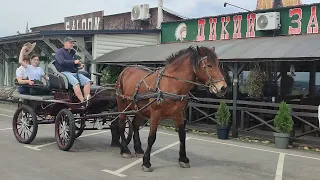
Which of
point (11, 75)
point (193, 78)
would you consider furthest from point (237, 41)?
point (11, 75)

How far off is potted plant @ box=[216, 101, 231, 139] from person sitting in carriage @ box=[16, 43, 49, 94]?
212 inches

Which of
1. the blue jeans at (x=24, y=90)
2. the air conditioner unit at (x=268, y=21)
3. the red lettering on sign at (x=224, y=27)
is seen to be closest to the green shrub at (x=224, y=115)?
the air conditioner unit at (x=268, y=21)

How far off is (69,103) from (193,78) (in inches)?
116

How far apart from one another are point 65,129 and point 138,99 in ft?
6.08

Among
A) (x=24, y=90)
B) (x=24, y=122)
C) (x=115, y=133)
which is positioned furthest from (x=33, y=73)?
(x=115, y=133)

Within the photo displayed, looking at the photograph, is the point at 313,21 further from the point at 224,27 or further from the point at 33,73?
the point at 33,73

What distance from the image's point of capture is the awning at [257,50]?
10.0 m

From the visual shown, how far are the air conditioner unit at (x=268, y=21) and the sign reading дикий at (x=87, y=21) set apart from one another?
35.5 feet

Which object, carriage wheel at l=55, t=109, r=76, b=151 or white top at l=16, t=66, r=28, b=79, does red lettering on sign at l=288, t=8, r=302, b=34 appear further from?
white top at l=16, t=66, r=28, b=79

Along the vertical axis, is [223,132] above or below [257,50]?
below

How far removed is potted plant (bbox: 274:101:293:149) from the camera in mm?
9969

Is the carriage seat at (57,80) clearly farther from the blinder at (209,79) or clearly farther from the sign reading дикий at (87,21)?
the sign reading дикий at (87,21)

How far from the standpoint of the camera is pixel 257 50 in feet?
36.8

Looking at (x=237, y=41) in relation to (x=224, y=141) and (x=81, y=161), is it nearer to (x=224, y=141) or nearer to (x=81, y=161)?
(x=224, y=141)
